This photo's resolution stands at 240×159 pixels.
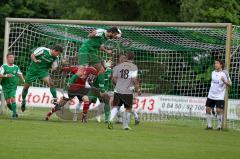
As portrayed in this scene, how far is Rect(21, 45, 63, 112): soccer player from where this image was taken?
75.4 feet

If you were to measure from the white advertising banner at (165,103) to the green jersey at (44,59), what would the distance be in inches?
134

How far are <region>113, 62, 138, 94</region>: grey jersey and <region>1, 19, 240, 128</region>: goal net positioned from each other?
3.79m

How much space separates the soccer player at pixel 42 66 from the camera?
22984 mm

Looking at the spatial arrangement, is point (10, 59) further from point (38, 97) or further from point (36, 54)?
point (38, 97)

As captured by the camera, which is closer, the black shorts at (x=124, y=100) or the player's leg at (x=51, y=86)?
the black shorts at (x=124, y=100)

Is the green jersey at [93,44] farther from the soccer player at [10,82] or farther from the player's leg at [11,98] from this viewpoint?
the player's leg at [11,98]

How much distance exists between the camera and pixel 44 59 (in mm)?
23141

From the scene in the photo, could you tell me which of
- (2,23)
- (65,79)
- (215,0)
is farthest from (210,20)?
(65,79)

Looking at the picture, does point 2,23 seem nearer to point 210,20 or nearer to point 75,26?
point 210,20

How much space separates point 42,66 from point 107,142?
24.0 feet

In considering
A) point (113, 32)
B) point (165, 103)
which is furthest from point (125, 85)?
point (165, 103)

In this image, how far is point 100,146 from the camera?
1564 cm

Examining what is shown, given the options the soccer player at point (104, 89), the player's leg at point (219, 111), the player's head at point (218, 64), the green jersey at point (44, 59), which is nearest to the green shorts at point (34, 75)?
the green jersey at point (44, 59)

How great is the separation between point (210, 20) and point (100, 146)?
89.3ft
